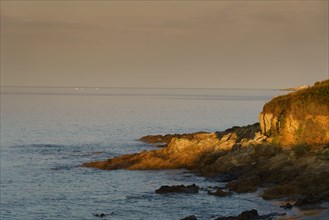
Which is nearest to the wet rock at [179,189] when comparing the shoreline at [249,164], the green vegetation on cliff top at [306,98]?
the shoreline at [249,164]

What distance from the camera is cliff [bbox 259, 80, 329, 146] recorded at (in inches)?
2253

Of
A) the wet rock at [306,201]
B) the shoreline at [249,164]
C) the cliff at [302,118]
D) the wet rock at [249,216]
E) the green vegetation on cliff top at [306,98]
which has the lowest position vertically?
the wet rock at [249,216]

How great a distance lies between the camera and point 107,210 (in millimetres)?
44406

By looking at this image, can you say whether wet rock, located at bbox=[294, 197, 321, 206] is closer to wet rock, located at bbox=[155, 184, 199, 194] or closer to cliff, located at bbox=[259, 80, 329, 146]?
wet rock, located at bbox=[155, 184, 199, 194]

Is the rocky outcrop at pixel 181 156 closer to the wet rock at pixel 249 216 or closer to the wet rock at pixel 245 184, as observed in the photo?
the wet rock at pixel 245 184

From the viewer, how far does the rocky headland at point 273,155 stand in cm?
4803

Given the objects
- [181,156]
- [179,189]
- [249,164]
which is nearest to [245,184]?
[179,189]

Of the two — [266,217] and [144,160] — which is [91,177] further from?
[266,217]

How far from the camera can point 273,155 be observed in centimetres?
5700

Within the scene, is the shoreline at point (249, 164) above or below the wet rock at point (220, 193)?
above

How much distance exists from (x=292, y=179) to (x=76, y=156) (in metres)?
34.9

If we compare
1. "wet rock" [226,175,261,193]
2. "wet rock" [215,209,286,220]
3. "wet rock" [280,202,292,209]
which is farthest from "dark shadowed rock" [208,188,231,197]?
"wet rock" [215,209,286,220]

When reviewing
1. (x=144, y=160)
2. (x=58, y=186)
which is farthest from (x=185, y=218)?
(x=144, y=160)

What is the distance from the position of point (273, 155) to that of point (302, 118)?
4779 mm
